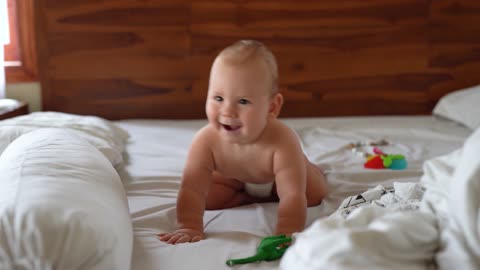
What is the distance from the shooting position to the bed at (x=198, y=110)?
1014 millimetres

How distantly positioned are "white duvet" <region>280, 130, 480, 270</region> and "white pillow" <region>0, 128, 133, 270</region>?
271 mm

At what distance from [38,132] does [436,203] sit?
0.90 m

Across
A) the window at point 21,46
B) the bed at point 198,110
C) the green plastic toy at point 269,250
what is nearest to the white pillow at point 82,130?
the bed at point 198,110

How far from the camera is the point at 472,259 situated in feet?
2.42

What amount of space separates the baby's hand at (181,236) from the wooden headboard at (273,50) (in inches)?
46.2

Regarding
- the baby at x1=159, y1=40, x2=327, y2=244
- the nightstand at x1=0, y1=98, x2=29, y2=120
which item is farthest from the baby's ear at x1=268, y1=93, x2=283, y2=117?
the nightstand at x1=0, y1=98, x2=29, y2=120

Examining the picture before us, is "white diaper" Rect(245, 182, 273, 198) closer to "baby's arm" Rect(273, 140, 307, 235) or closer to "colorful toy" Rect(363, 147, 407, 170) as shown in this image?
"baby's arm" Rect(273, 140, 307, 235)

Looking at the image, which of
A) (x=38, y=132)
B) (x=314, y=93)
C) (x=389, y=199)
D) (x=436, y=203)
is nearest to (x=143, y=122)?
(x=314, y=93)

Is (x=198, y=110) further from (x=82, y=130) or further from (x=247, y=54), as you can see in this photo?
(x=247, y=54)

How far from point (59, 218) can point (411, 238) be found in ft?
1.59

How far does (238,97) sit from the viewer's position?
1.21 m

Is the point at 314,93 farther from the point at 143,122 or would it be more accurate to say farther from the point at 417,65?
the point at 143,122

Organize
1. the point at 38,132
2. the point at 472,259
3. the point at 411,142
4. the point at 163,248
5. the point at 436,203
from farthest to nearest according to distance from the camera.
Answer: the point at 411,142 < the point at 38,132 < the point at 163,248 < the point at 436,203 < the point at 472,259

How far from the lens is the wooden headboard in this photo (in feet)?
7.30
